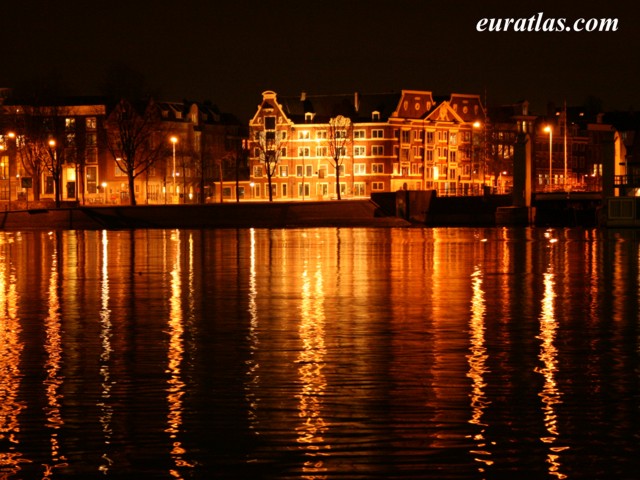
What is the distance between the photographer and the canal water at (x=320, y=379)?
13125 millimetres

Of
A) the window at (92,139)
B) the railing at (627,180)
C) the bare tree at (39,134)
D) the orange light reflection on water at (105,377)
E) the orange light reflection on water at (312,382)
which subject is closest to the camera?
the orange light reflection on water at (312,382)

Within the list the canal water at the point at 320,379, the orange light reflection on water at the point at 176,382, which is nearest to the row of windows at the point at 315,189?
the canal water at the point at 320,379

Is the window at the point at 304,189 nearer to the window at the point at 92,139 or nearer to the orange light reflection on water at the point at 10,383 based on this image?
the window at the point at 92,139

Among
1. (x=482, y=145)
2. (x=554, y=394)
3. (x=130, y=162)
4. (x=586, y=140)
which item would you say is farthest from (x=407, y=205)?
(x=554, y=394)

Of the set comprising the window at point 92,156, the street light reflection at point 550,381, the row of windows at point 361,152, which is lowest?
the street light reflection at point 550,381

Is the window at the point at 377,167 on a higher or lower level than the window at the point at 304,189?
higher

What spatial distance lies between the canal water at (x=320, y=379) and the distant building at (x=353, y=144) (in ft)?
425

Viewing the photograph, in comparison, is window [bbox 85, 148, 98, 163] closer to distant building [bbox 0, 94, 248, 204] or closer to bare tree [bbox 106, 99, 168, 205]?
distant building [bbox 0, 94, 248, 204]

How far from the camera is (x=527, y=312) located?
27875 millimetres

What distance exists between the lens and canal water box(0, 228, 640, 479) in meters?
13.1

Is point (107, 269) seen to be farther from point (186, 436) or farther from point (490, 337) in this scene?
point (186, 436)

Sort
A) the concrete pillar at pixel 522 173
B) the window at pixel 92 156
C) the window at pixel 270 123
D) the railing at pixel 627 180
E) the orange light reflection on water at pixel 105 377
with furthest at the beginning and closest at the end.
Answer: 1. the window at pixel 270 123
2. the window at pixel 92 156
3. the concrete pillar at pixel 522 173
4. the railing at pixel 627 180
5. the orange light reflection on water at pixel 105 377

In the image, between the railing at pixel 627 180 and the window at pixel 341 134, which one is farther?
the window at pixel 341 134

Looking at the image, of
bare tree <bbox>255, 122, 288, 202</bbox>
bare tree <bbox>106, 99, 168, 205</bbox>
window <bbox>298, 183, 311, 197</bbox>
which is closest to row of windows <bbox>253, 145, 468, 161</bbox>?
bare tree <bbox>255, 122, 288, 202</bbox>
